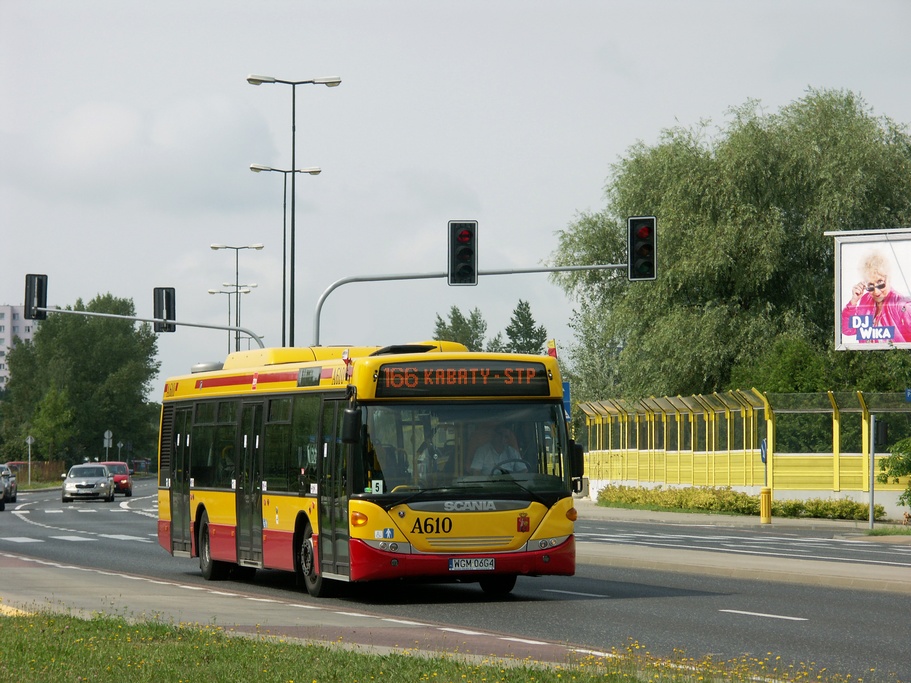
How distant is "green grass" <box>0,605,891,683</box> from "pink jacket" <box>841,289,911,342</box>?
36.7m

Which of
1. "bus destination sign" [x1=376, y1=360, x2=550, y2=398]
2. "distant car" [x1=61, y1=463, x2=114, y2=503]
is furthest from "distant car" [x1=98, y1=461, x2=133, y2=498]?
"bus destination sign" [x1=376, y1=360, x2=550, y2=398]

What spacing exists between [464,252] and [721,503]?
20.7 metres

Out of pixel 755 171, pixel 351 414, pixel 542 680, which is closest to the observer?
pixel 542 680

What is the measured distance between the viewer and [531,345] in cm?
16988

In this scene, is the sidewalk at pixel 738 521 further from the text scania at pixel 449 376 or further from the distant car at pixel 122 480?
the distant car at pixel 122 480

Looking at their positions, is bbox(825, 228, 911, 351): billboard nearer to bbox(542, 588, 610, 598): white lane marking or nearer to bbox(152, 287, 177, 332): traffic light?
bbox(152, 287, 177, 332): traffic light

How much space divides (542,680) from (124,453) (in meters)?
155

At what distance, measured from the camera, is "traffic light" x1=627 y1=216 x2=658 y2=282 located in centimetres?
3052

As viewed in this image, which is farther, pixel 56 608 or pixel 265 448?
pixel 265 448

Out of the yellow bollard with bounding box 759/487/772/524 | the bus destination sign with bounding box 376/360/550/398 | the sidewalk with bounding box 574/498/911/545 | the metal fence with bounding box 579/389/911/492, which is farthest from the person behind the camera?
the metal fence with bounding box 579/389/911/492

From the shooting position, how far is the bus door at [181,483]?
24.5m

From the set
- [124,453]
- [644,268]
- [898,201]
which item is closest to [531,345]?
[124,453]

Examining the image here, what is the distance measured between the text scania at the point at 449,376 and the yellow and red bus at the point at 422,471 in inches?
0.4

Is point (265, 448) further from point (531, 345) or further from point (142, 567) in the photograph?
point (531, 345)
